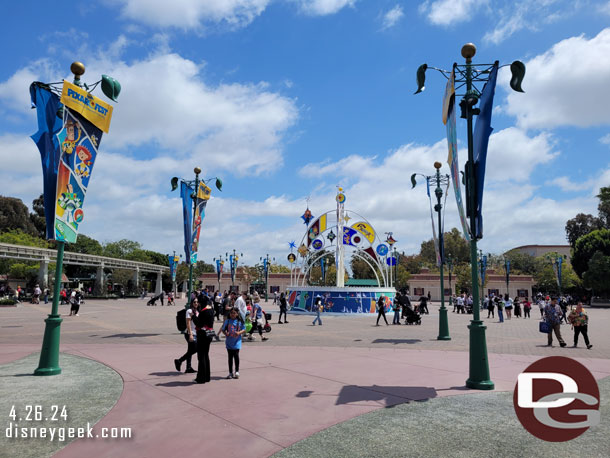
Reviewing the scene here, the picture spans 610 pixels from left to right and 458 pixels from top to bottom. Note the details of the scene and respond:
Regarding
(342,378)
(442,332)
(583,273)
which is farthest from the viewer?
(583,273)

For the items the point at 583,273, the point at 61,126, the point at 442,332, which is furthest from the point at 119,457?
the point at 583,273

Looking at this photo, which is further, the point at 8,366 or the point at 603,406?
the point at 8,366

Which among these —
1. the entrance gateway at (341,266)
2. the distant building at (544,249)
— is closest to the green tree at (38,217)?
the entrance gateway at (341,266)

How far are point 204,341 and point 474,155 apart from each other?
6.24 meters

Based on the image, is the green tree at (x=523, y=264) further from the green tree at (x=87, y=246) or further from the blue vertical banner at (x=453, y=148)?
the blue vertical banner at (x=453, y=148)

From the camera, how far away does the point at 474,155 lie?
8.24 metres

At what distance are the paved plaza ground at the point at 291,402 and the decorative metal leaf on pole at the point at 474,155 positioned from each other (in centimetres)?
61

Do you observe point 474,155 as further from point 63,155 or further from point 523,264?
point 523,264

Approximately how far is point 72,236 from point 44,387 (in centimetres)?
333

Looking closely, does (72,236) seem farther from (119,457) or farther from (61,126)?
(119,457)

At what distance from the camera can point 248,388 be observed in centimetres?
730

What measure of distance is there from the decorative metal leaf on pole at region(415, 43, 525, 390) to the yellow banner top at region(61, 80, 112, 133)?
297 inches

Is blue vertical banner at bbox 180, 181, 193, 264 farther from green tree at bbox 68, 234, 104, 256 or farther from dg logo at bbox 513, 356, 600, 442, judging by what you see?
green tree at bbox 68, 234, 104, 256

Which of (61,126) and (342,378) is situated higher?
(61,126)
